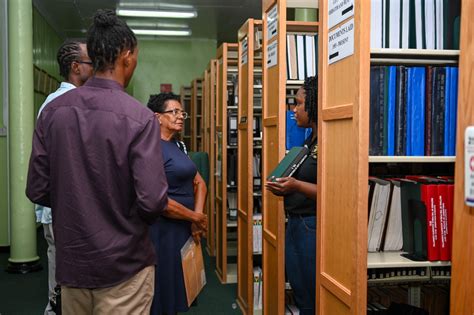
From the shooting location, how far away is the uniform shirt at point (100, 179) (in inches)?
61.1

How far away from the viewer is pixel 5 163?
235 inches

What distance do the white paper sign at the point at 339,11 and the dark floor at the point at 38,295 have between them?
8.77 ft

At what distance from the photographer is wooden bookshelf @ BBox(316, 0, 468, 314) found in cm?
167

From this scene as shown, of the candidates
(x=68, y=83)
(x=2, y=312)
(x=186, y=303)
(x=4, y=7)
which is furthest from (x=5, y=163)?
(x=186, y=303)

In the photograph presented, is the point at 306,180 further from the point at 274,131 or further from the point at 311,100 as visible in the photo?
the point at 274,131

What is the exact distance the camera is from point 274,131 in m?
2.87

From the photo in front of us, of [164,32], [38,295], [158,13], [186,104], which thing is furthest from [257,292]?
[164,32]

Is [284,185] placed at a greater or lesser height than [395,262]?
greater

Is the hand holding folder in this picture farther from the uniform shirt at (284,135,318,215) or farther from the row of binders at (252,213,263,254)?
the row of binders at (252,213,263,254)

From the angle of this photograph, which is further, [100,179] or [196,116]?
[196,116]

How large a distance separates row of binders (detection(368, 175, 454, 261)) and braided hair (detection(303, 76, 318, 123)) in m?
0.59

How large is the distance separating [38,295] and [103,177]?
3.28 metres

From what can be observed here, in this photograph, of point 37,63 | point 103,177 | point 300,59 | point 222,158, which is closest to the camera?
point 103,177

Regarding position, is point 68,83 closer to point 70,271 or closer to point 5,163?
point 70,271
